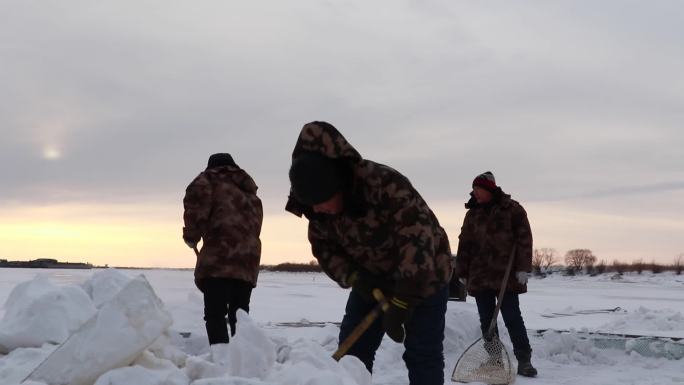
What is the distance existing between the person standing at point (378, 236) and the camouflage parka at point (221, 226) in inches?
64.0

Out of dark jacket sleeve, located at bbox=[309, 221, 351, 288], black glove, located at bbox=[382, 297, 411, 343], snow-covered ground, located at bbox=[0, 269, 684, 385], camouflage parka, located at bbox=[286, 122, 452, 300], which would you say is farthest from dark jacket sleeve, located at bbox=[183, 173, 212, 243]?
black glove, located at bbox=[382, 297, 411, 343]

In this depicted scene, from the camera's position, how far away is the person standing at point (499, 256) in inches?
221

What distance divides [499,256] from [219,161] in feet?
7.85

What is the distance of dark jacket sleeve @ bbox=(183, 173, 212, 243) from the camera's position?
4910 millimetres

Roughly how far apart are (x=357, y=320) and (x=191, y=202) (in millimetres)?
1958

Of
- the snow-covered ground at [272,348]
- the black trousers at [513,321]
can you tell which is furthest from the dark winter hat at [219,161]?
the black trousers at [513,321]

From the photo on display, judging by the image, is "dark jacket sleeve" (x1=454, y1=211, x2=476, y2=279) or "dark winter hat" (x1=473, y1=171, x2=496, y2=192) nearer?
"dark winter hat" (x1=473, y1=171, x2=496, y2=192)

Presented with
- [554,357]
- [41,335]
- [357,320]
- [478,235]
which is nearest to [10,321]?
[41,335]

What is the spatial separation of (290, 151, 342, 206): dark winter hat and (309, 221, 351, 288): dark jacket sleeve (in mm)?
448

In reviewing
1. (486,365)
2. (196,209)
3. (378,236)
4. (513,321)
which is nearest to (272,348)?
(378,236)

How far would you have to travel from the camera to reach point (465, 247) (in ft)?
19.5

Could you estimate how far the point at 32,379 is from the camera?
322 centimetres

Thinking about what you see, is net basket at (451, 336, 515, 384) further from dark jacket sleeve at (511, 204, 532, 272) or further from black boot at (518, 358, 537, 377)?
dark jacket sleeve at (511, 204, 532, 272)

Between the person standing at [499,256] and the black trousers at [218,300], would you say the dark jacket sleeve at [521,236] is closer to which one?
the person standing at [499,256]
